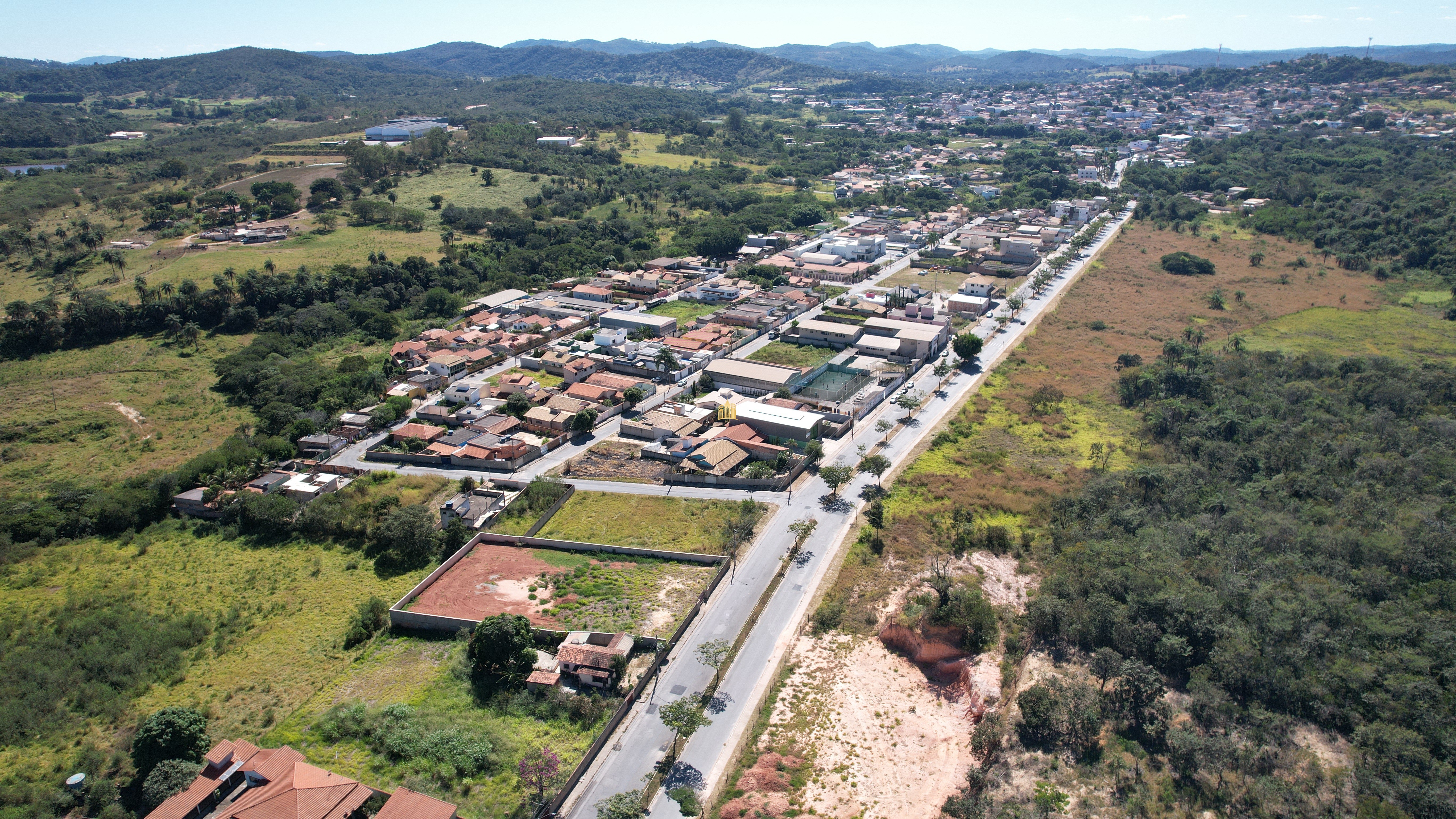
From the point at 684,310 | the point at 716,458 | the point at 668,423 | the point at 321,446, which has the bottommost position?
the point at 716,458

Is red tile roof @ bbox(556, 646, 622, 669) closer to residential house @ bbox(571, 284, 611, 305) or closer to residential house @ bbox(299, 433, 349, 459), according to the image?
residential house @ bbox(299, 433, 349, 459)

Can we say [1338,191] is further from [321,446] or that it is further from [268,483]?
[268,483]

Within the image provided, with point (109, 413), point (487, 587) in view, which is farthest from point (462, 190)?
point (487, 587)

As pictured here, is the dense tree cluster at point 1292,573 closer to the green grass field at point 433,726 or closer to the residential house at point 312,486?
the green grass field at point 433,726

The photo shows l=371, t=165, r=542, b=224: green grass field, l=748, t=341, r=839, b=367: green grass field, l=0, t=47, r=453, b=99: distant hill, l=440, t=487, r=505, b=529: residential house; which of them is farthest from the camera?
l=0, t=47, r=453, b=99: distant hill

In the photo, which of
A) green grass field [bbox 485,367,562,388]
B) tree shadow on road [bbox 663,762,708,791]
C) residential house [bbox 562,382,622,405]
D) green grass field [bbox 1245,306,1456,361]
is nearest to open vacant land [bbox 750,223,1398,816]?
green grass field [bbox 1245,306,1456,361]

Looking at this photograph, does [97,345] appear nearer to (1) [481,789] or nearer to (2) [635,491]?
(2) [635,491]

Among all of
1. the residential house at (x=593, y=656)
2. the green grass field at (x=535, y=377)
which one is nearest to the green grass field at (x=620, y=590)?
the residential house at (x=593, y=656)
